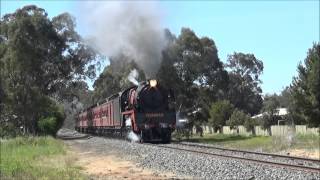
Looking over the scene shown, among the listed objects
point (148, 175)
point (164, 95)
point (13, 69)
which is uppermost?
point (13, 69)

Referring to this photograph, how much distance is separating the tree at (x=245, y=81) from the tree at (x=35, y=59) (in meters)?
47.8

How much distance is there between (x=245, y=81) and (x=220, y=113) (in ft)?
184

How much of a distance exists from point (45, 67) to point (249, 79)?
6104 cm

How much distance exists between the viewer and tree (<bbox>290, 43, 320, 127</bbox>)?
46.4 m

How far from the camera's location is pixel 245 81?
125 m

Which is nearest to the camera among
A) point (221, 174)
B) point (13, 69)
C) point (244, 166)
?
point (221, 174)

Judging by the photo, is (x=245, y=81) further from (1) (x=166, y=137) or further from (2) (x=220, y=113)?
(1) (x=166, y=137)

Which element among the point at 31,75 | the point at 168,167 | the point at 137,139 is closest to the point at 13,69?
the point at 31,75

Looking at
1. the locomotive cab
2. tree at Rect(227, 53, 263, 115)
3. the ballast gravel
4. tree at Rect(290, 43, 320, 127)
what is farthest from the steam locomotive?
tree at Rect(227, 53, 263, 115)

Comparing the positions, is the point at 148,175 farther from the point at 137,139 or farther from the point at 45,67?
the point at 45,67

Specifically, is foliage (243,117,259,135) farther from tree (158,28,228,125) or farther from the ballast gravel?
the ballast gravel

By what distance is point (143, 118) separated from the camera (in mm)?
37719

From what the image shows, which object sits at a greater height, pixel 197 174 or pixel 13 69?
pixel 13 69

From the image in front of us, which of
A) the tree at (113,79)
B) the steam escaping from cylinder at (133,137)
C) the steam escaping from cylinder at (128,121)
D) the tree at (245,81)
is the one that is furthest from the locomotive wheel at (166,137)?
the tree at (245,81)
